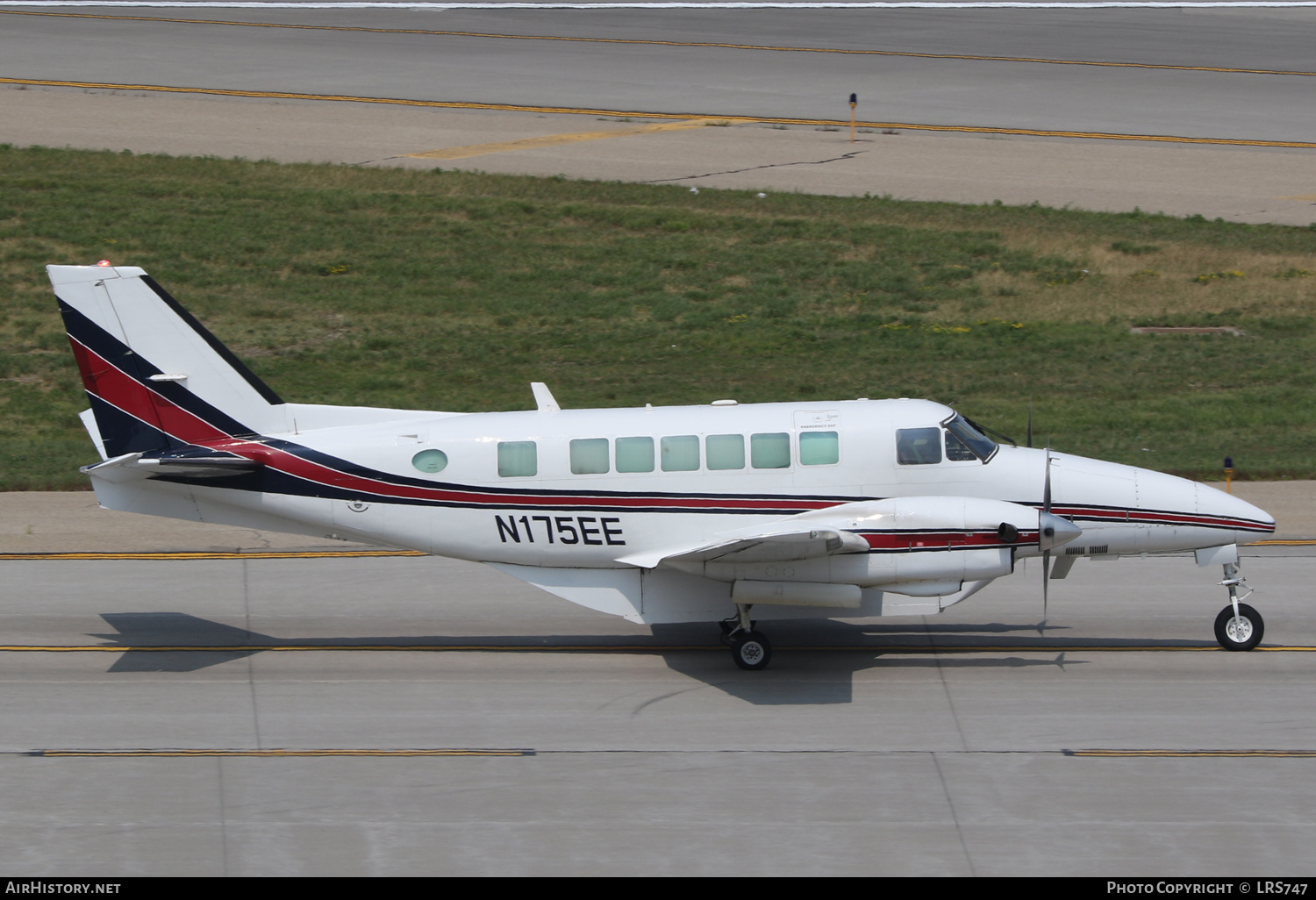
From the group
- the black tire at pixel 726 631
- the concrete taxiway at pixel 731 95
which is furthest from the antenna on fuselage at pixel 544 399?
→ the concrete taxiway at pixel 731 95

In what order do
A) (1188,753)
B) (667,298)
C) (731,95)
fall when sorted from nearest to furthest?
(1188,753)
(667,298)
(731,95)

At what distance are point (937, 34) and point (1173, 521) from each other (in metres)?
42.1

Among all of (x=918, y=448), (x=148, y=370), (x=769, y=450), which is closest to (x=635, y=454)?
(x=769, y=450)

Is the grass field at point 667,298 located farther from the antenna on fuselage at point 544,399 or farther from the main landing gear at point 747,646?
the main landing gear at point 747,646

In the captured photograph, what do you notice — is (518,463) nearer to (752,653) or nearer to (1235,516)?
(752,653)

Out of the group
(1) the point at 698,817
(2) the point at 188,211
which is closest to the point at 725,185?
(2) the point at 188,211

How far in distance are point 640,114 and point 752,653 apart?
1178 inches

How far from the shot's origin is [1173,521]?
50.9 feet

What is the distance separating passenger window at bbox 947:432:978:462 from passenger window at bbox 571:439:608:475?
3799 mm

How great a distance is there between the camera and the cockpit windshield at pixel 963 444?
15.6 metres

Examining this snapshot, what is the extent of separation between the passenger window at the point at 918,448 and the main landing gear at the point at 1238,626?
367 centimetres

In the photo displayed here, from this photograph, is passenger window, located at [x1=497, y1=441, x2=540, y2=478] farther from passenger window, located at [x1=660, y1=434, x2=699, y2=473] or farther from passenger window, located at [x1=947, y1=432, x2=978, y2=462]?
passenger window, located at [x1=947, y1=432, x2=978, y2=462]

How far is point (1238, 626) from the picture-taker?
632 inches
